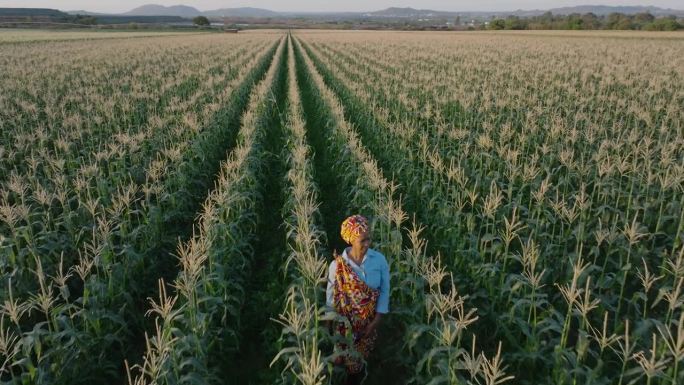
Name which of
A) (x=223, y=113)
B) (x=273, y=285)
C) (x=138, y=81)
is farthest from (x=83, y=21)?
(x=273, y=285)

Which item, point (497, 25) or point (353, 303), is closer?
point (353, 303)

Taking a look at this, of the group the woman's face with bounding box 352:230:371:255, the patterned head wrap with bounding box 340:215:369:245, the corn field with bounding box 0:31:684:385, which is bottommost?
the corn field with bounding box 0:31:684:385

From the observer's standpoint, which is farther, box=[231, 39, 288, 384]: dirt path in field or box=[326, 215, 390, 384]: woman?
box=[231, 39, 288, 384]: dirt path in field

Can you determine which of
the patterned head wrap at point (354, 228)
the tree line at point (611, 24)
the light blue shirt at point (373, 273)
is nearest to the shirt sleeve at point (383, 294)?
the light blue shirt at point (373, 273)

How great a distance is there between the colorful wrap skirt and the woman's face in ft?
0.59

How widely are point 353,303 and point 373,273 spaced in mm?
342

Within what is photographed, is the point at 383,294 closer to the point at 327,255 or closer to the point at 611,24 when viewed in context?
the point at 327,255

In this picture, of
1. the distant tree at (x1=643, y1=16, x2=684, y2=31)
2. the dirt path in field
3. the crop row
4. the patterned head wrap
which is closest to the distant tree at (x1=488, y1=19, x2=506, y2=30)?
the distant tree at (x1=643, y1=16, x2=684, y2=31)

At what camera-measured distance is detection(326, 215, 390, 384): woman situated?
4.46 meters

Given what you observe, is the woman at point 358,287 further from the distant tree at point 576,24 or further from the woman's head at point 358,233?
the distant tree at point 576,24

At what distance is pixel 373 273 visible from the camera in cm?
455

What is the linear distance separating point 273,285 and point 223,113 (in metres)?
10.0

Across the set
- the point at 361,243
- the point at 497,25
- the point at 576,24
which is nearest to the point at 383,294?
the point at 361,243

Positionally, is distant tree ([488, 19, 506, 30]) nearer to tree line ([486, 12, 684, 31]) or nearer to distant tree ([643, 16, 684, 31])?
tree line ([486, 12, 684, 31])
